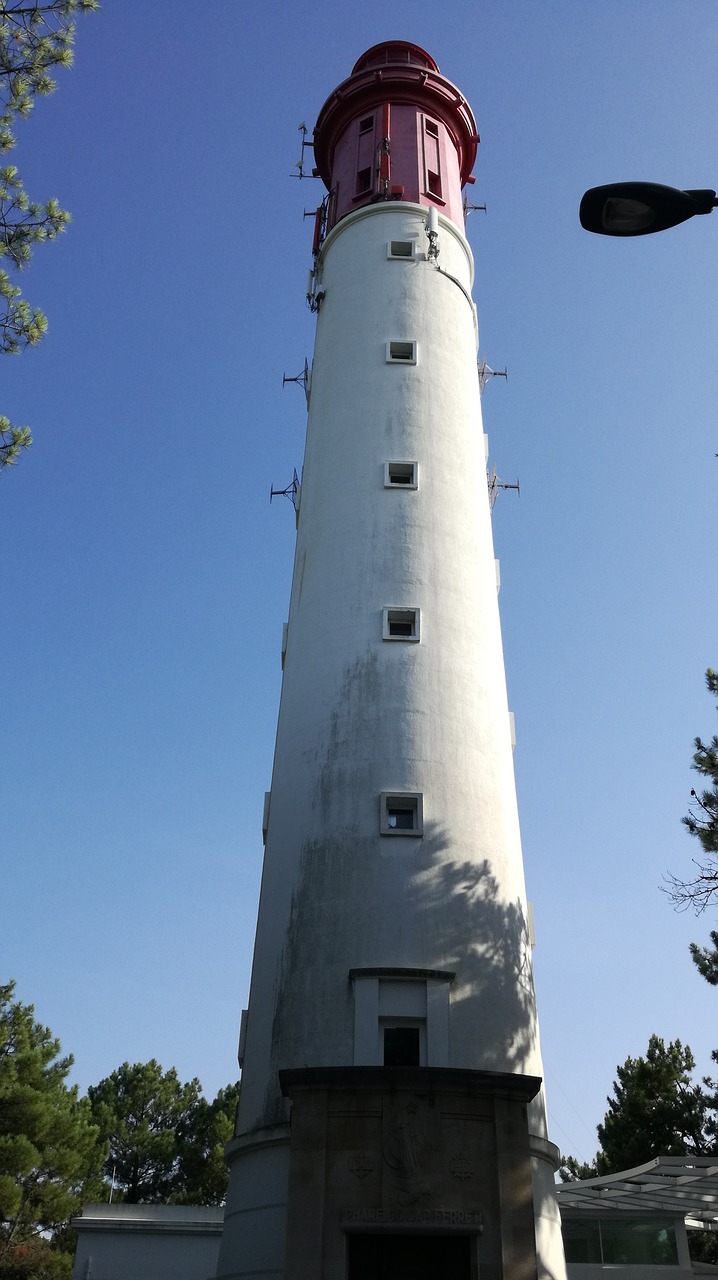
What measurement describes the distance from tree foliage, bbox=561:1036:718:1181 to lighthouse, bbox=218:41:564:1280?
2594 centimetres

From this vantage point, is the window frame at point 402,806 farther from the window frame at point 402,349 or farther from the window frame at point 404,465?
the window frame at point 402,349

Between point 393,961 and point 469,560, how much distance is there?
10089 millimetres

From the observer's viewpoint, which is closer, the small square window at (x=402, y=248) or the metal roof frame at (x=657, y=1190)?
the metal roof frame at (x=657, y=1190)

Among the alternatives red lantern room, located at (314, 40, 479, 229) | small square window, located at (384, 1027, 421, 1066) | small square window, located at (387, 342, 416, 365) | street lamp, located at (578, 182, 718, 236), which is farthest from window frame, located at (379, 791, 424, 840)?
red lantern room, located at (314, 40, 479, 229)

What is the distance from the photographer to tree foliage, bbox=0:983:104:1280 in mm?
32925

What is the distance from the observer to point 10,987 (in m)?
40.1

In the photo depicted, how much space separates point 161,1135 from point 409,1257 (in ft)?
163

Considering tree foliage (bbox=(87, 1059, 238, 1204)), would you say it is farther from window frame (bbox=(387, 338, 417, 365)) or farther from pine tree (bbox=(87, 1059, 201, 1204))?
window frame (bbox=(387, 338, 417, 365))

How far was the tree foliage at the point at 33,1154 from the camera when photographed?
32.9m

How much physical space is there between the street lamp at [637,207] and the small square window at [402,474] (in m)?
16.3

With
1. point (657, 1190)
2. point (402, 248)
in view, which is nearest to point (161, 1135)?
point (657, 1190)

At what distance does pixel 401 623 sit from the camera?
2331 centimetres

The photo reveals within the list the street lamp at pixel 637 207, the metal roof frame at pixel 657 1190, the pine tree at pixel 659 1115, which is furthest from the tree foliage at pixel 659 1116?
the street lamp at pixel 637 207

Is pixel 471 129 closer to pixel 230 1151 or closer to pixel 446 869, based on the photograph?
pixel 446 869
